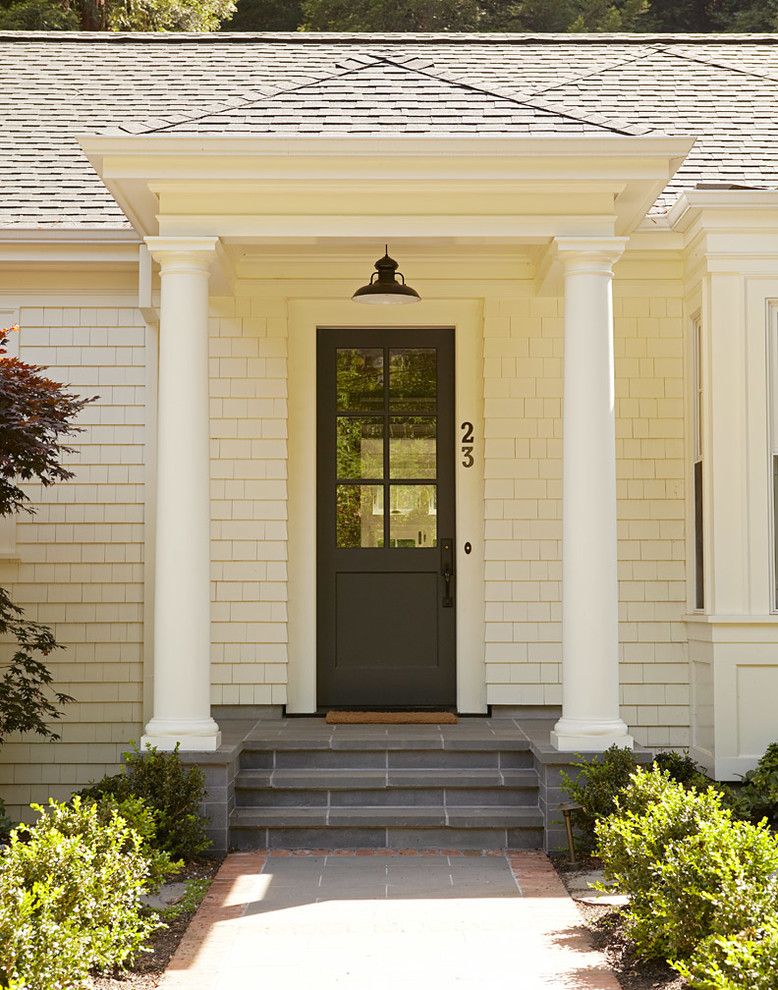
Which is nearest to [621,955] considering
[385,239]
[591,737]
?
[591,737]

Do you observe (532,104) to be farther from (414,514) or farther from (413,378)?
(414,514)

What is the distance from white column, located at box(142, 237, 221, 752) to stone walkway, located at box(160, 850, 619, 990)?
824mm

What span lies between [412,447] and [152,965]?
455cm

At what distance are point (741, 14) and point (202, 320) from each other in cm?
1903

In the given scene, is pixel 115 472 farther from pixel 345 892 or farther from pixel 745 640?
pixel 745 640

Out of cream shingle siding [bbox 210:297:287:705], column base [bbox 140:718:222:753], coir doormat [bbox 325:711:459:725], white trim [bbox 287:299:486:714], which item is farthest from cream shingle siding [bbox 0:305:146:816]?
column base [bbox 140:718:222:753]

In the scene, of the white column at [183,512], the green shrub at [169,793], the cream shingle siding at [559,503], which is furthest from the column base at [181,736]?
the cream shingle siding at [559,503]

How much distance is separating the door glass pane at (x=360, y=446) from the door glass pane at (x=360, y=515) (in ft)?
0.35

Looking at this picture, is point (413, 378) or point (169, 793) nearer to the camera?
point (169, 793)

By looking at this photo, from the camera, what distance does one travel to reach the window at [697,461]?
802cm

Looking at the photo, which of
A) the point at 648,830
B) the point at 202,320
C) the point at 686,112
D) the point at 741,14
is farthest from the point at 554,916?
the point at 741,14

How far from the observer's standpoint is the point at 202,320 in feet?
22.2

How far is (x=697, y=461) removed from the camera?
8.16m

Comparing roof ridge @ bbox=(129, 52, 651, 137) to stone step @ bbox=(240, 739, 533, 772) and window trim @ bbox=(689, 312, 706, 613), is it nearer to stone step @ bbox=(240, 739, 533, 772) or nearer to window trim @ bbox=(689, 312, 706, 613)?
window trim @ bbox=(689, 312, 706, 613)
